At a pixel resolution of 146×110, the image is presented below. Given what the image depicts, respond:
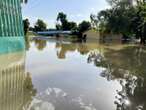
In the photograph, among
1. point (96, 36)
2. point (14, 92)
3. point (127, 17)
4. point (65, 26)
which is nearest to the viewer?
point (14, 92)

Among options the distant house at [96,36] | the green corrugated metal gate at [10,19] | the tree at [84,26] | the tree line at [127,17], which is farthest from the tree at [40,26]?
the green corrugated metal gate at [10,19]

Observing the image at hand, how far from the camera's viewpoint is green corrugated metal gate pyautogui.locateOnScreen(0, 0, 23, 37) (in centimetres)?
1770

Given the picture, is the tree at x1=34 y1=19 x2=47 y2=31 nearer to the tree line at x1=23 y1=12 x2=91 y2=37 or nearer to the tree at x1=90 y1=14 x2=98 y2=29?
the tree line at x1=23 y1=12 x2=91 y2=37

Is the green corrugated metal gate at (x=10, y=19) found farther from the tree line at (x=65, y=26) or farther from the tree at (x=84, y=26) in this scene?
the tree at (x=84, y=26)

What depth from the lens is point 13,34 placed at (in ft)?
65.7

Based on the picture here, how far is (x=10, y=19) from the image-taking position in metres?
19.3

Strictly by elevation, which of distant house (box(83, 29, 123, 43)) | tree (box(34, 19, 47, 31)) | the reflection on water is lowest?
distant house (box(83, 29, 123, 43))

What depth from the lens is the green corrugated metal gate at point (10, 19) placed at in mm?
17703

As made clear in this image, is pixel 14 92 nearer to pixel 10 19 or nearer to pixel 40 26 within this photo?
pixel 10 19

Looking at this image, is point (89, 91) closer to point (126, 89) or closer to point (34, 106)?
point (126, 89)

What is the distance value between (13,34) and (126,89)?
1279 cm

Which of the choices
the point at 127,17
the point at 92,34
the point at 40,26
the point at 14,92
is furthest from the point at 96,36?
the point at 14,92

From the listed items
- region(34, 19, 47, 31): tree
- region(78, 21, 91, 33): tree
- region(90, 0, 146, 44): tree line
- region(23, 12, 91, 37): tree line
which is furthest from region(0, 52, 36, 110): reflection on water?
region(34, 19, 47, 31): tree

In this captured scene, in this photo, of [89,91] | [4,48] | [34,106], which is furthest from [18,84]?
[4,48]
